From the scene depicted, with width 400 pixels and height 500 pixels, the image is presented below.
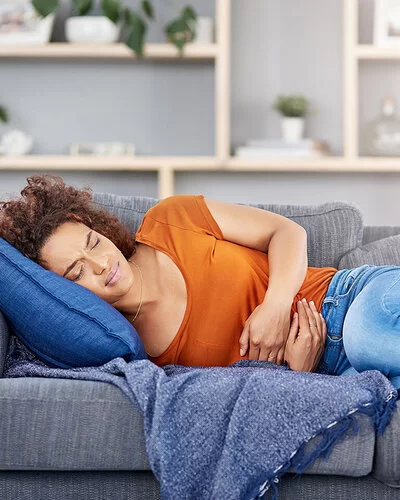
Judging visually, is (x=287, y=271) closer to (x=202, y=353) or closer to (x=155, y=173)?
(x=202, y=353)

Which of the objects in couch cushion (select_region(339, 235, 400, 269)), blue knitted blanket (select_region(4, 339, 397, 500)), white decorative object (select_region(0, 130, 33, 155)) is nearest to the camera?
blue knitted blanket (select_region(4, 339, 397, 500))

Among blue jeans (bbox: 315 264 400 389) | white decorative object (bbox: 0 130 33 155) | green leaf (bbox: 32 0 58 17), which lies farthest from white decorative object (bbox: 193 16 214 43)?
blue jeans (bbox: 315 264 400 389)

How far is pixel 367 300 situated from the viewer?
73.9 inches

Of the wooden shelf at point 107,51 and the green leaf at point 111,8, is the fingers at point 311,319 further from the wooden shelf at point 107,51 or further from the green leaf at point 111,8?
the green leaf at point 111,8

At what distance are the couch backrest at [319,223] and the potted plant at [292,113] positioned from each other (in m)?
1.64

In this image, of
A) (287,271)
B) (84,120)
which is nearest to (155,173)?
(84,120)

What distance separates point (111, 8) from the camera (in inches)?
156

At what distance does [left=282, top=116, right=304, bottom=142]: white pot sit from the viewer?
414 centimetres

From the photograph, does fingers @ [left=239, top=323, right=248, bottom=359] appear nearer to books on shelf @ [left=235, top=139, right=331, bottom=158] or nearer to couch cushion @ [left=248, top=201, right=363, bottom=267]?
couch cushion @ [left=248, top=201, right=363, bottom=267]

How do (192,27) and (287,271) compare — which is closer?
(287,271)

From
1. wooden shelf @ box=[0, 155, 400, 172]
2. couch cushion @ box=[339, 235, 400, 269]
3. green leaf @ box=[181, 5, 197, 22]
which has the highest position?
green leaf @ box=[181, 5, 197, 22]

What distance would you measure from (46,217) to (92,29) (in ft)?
7.31

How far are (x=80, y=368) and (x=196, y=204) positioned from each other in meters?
0.55

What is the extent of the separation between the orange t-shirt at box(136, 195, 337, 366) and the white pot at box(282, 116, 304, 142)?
6.67 feet
